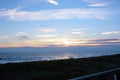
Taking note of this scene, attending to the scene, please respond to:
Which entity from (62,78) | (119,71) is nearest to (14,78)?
(62,78)

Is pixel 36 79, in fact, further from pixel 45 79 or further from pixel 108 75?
pixel 108 75

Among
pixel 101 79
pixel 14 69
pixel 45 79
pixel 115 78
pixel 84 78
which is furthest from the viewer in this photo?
pixel 14 69

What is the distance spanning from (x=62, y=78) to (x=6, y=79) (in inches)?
114

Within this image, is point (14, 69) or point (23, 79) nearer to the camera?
point (23, 79)

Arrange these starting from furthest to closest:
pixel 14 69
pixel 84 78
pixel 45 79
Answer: pixel 14 69 < pixel 45 79 < pixel 84 78

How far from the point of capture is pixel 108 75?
7477 mm

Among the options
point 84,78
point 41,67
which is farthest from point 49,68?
point 84,78

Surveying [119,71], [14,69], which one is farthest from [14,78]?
[119,71]

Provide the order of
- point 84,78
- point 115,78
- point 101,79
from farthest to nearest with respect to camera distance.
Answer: point 115,78, point 101,79, point 84,78

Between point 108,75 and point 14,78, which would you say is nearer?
point 108,75

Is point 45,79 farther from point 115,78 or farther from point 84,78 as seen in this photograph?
point 84,78

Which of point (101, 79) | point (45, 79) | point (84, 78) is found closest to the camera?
point (84, 78)

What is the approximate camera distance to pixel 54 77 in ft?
47.6

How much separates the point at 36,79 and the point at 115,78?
266 inches
